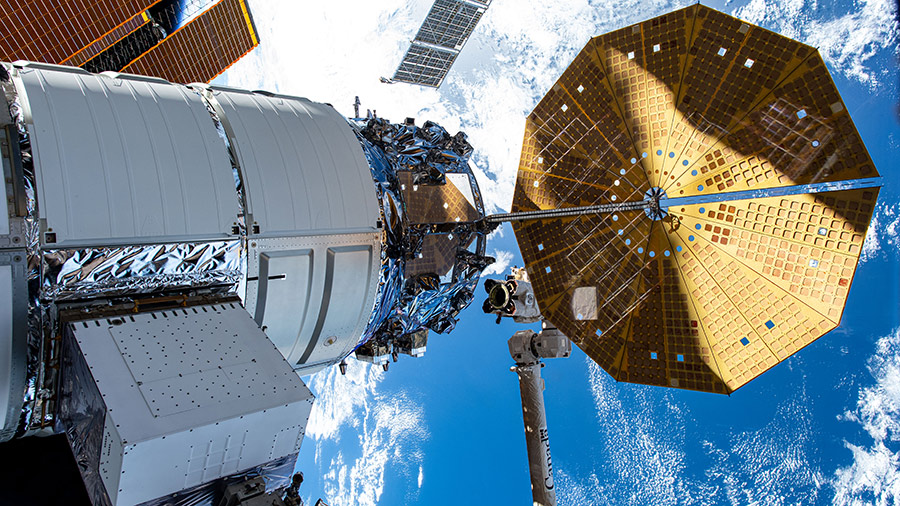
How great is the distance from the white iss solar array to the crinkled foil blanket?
1.74 ft

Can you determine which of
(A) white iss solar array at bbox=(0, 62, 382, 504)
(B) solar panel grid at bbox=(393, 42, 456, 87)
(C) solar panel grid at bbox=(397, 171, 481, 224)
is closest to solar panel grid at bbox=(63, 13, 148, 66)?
(B) solar panel grid at bbox=(393, 42, 456, 87)

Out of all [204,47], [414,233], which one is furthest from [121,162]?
[204,47]

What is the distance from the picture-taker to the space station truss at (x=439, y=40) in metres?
15.0

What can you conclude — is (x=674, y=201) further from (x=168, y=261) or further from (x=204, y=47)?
(x=204, y=47)

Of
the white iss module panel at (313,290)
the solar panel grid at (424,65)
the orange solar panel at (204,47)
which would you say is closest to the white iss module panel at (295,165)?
the white iss module panel at (313,290)

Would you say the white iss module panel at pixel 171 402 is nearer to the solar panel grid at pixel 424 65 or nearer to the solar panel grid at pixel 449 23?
the solar panel grid at pixel 449 23

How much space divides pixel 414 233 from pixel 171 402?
317cm

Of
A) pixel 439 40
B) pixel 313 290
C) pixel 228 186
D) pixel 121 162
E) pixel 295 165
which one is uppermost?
pixel 439 40

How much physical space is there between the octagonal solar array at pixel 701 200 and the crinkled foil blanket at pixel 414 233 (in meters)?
1.10

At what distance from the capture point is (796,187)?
4.14 meters

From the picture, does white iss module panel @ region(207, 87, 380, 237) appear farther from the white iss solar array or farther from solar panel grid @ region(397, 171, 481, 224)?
solar panel grid @ region(397, 171, 481, 224)

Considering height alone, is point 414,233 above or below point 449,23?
below

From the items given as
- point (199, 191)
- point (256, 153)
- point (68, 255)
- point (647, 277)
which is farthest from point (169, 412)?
point (647, 277)

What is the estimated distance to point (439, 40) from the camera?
15766 millimetres
